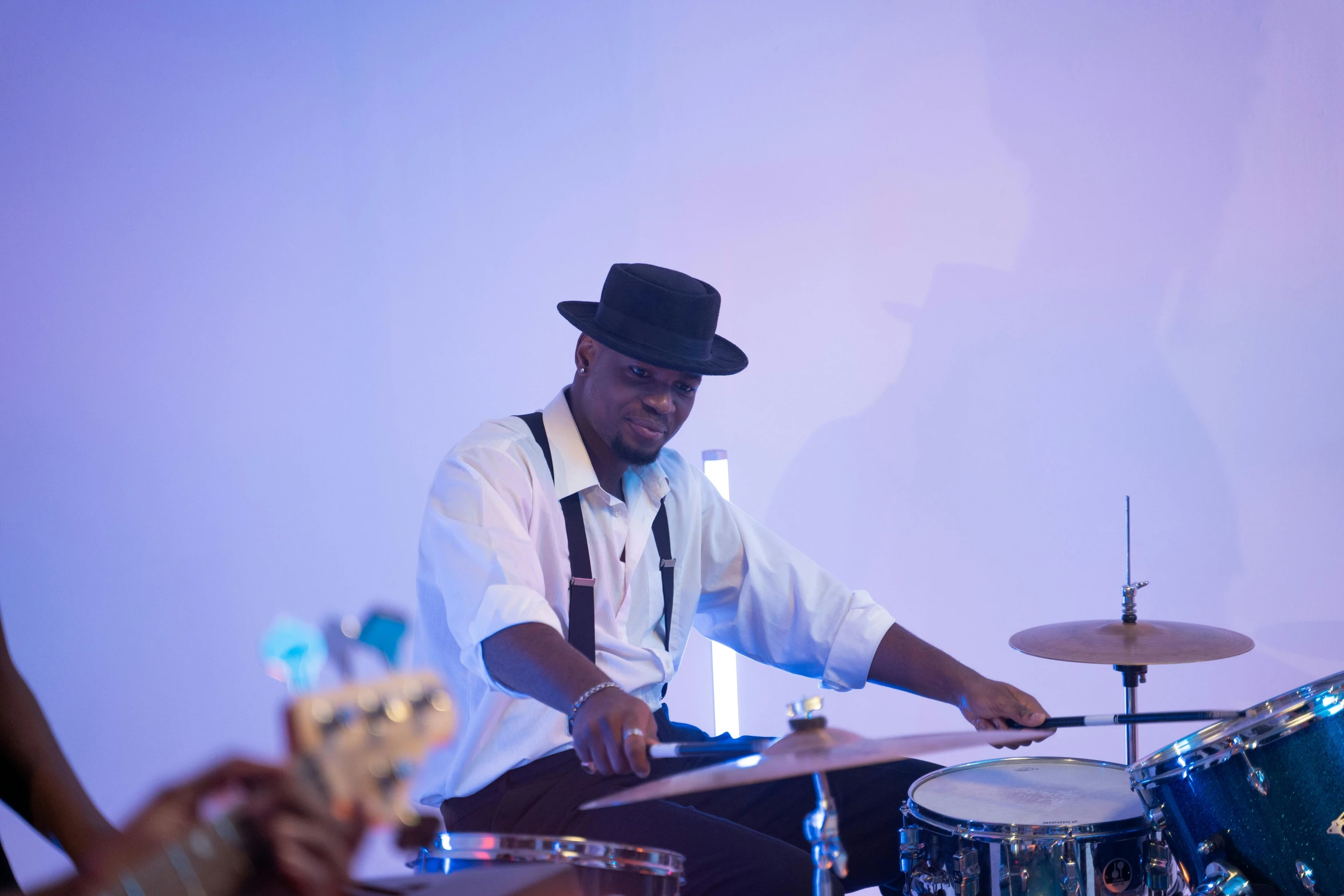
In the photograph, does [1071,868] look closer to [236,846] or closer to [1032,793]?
[1032,793]

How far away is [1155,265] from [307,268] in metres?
2.27

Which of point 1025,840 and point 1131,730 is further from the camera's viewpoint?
point 1131,730

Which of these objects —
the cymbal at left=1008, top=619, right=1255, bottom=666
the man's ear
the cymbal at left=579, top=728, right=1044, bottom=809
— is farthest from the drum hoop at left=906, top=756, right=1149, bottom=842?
the man's ear

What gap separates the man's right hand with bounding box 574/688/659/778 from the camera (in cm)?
141

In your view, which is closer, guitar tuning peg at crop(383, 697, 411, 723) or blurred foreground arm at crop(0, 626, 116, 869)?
guitar tuning peg at crop(383, 697, 411, 723)

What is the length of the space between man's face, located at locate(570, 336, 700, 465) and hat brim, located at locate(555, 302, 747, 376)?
3 centimetres

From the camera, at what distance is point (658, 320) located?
2045 mm

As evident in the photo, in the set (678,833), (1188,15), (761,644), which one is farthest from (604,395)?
(1188,15)

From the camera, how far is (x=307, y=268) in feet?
9.20

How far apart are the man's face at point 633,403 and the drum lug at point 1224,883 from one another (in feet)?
3.72

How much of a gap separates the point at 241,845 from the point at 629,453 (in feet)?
4.96

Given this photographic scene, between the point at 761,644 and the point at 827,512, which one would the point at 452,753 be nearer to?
the point at 761,644

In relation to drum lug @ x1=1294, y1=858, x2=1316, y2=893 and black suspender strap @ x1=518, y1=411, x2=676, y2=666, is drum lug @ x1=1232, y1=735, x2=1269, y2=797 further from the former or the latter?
black suspender strap @ x1=518, y1=411, x2=676, y2=666

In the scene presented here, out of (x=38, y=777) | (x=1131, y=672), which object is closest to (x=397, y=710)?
(x=38, y=777)
